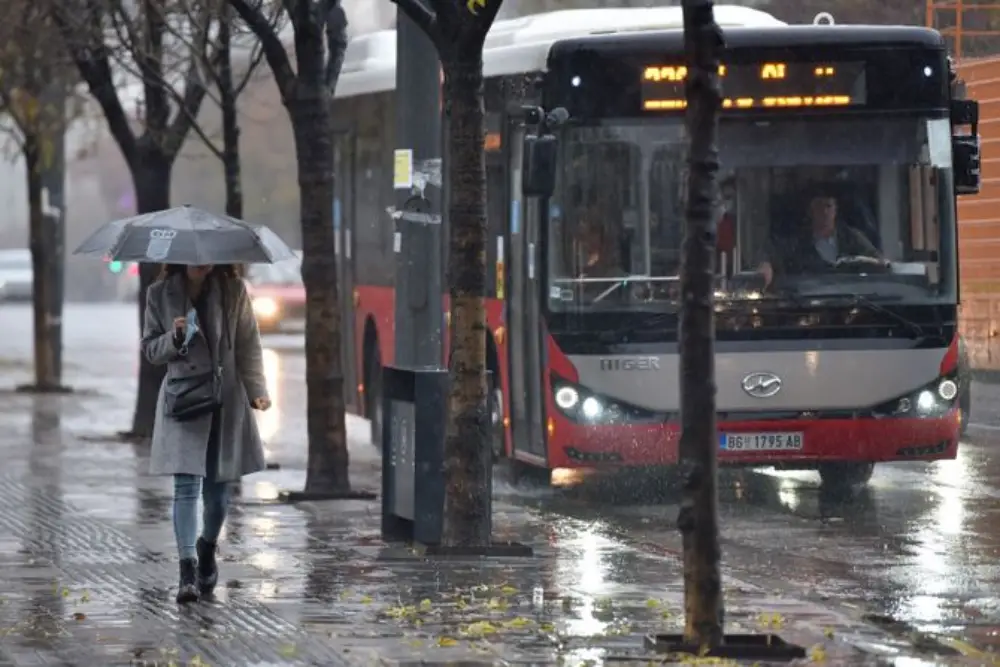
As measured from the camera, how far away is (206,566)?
36.0ft

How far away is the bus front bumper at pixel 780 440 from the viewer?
15.5 meters

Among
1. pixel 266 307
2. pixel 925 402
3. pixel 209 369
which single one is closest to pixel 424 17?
pixel 209 369

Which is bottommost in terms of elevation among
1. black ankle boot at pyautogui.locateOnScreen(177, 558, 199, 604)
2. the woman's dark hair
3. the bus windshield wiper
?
black ankle boot at pyautogui.locateOnScreen(177, 558, 199, 604)

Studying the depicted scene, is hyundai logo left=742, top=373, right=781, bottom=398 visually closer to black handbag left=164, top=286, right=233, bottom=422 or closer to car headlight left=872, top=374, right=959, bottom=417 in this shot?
car headlight left=872, top=374, right=959, bottom=417

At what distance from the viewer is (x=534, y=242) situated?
15.7m

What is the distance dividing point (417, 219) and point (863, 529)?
3.19m

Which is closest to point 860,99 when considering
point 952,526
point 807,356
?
point 807,356

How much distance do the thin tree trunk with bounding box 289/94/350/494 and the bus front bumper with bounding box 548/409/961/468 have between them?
143 cm

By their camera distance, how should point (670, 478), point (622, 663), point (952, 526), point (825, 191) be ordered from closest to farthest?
1. point (622, 663)
2. point (952, 526)
3. point (825, 191)
4. point (670, 478)

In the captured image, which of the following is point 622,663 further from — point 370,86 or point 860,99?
point 370,86

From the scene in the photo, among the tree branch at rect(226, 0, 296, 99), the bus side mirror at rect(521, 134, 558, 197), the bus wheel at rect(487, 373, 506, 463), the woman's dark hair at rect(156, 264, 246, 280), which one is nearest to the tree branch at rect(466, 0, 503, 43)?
the woman's dark hair at rect(156, 264, 246, 280)

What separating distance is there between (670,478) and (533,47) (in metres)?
3.77

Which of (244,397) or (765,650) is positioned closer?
(765,650)

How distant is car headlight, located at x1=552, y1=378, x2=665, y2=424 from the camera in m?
15.5
